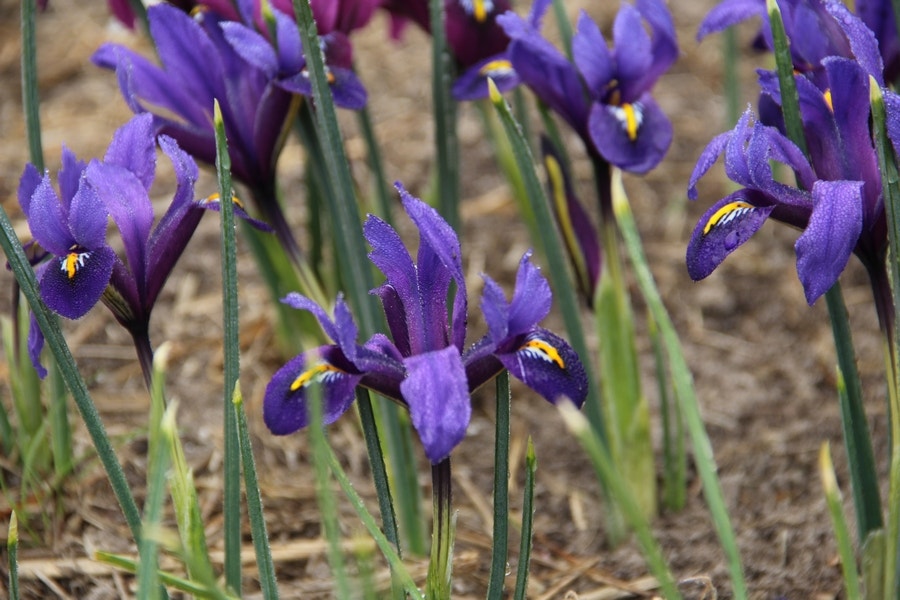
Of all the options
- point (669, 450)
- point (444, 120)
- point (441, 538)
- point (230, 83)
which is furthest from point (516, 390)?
point (441, 538)

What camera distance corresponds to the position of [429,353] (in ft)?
4.02

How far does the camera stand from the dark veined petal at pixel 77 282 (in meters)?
1.31

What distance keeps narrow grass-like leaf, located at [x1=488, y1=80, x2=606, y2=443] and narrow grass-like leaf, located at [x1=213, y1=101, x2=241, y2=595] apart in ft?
1.36

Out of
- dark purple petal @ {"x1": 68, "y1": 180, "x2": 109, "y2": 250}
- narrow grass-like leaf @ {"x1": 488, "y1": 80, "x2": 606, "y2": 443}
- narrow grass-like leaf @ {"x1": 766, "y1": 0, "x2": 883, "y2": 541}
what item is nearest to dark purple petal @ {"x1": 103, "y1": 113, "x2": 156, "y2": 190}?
dark purple petal @ {"x1": 68, "y1": 180, "x2": 109, "y2": 250}

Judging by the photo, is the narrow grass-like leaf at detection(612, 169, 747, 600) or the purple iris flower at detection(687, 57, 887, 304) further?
the purple iris flower at detection(687, 57, 887, 304)

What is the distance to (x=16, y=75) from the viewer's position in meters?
3.81

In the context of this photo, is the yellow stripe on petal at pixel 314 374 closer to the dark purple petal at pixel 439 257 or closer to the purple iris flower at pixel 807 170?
the dark purple petal at pixel 439 257

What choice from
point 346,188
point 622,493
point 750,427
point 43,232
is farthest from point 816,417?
point 43,232

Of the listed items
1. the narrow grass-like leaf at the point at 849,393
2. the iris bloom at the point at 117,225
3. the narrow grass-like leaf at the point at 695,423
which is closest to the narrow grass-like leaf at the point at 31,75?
the iris bloom at the point at 117,225

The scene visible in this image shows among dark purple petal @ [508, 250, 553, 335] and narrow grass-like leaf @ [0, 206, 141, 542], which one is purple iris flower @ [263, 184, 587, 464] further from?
narrow grass-like leaf @ [0, 206, 141, 542]

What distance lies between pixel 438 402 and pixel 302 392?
8.1 inches

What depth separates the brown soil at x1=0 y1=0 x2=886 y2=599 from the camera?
1.94m

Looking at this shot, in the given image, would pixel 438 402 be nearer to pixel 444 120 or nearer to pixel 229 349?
pixel 229 349

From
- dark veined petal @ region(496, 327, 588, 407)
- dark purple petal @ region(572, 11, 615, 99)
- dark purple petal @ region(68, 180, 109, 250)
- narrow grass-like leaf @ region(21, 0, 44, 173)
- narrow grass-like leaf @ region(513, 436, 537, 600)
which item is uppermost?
narrow grass-like leaf @ region(21, 0, 44, 173)
